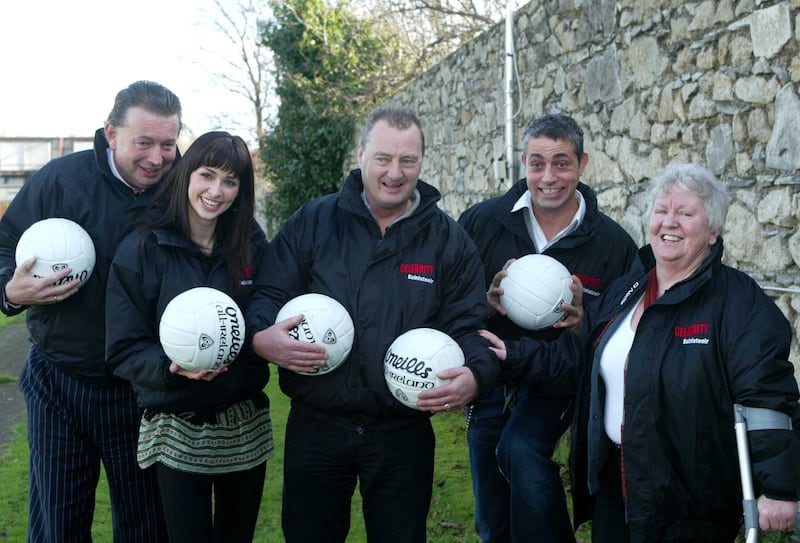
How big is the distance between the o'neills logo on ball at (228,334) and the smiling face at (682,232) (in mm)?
1628

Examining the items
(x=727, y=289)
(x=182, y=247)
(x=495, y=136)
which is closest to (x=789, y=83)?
(x=727, y=289)

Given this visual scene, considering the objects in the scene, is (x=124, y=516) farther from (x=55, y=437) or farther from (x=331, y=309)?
(x=331, y=309)

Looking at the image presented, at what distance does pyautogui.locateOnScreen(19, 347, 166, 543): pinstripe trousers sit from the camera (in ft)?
Result: 12.1

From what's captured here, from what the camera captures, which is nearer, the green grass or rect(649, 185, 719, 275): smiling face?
rect(649, 185, 719, 275): smiling face

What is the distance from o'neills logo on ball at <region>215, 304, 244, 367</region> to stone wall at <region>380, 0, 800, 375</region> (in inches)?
105

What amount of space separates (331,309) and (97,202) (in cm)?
123

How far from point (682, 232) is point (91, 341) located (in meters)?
2.46

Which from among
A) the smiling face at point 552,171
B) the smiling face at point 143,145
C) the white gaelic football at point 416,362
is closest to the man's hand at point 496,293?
the smiling face at point 552,171

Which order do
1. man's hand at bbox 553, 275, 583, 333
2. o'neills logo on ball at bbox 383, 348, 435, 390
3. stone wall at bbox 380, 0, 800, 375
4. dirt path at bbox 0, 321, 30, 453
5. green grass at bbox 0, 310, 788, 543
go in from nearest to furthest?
o'neills logo on ball at bbox 383, 348, 435, 390
man's hand at bbox 553, 275, 583, 333
stone wall at bbox 380, 0, 800, 375
green grass at bbox 0, 310, 788, 543
dirt path at bbox 0, 321, 30, 453

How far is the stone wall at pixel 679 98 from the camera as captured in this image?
415cm

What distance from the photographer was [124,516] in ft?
12.4

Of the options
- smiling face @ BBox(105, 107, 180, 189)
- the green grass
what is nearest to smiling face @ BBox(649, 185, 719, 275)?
the green grass

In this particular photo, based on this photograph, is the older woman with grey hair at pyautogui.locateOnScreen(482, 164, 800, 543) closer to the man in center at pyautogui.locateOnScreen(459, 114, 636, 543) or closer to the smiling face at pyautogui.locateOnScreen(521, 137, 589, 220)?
the man in center at pyautogui.locateOnScreen(459, 114, 636, 543)

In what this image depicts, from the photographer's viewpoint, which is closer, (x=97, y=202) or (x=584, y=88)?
(x=97, y=202)
